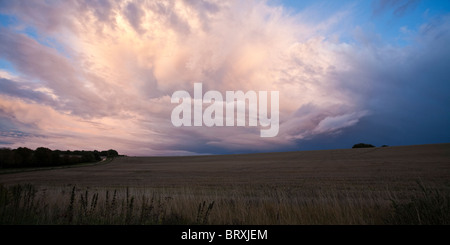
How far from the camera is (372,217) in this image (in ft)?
19.6

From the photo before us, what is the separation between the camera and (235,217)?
19.5 feet

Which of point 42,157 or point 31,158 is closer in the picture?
point 31,158

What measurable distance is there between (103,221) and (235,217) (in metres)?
3.04

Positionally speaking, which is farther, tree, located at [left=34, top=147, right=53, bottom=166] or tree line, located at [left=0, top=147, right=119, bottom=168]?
tree, located at [left=34, top=147, right=53, bottom=166]

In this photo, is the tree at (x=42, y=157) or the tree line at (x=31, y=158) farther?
the tree at (x=42, y=157)

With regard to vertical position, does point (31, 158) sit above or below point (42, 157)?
below
